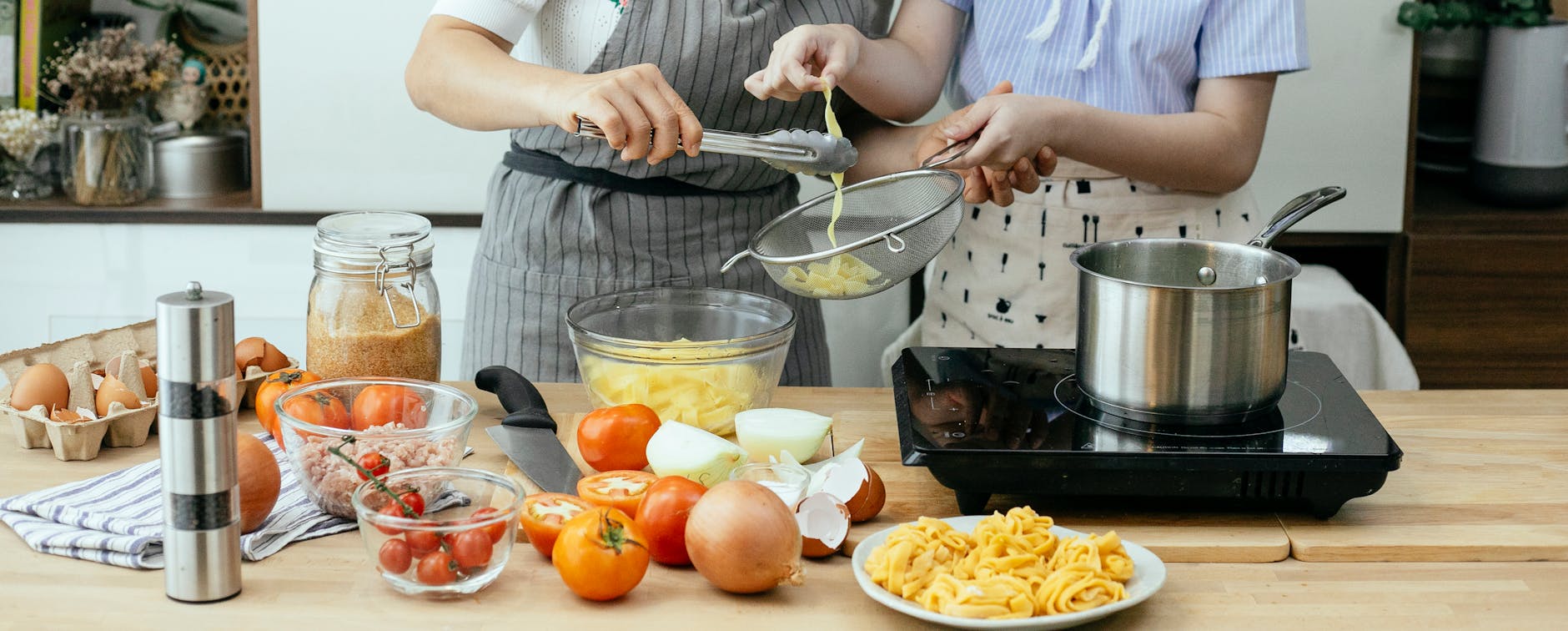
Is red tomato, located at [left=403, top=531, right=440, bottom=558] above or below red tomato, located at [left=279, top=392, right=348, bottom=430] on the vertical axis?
below

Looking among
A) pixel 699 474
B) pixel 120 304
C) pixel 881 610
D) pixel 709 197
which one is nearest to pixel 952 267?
pixel 709 197

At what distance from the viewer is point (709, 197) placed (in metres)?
1.60

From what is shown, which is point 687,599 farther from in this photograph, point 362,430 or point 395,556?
point 362,430

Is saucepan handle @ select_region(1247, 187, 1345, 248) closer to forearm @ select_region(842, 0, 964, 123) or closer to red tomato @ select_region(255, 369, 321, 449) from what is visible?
forearm @ select_region(842, 0, 964, 123)

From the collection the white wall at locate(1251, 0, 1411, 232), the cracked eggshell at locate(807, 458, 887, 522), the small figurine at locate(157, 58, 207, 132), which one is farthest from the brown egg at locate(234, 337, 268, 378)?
the white wall at locate(1251, 0, 1411, 232)

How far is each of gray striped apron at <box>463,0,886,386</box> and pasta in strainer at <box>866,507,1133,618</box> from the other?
73cm

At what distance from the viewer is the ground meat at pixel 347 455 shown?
1017mm

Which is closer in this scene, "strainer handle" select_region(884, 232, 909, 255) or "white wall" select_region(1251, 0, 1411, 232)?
"strainer handle" select_region(884, 232, 909, 255)

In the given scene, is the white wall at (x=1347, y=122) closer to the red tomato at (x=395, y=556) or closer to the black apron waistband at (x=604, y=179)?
the black apron waistband at (x=604, y=179)

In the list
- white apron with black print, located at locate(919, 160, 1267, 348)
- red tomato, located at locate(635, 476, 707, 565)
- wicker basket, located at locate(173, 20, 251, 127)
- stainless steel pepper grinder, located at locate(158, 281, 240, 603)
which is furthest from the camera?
wicker basket, located at locate(173, 20, 251, 127)

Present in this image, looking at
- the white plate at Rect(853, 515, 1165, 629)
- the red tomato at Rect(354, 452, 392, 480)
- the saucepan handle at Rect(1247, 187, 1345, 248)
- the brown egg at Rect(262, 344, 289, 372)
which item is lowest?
the white plate at Rect(853, 515, 1165, 629)

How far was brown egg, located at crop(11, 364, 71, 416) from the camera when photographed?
1.18m

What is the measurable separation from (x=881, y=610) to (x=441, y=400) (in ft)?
1.43

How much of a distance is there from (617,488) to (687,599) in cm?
14
